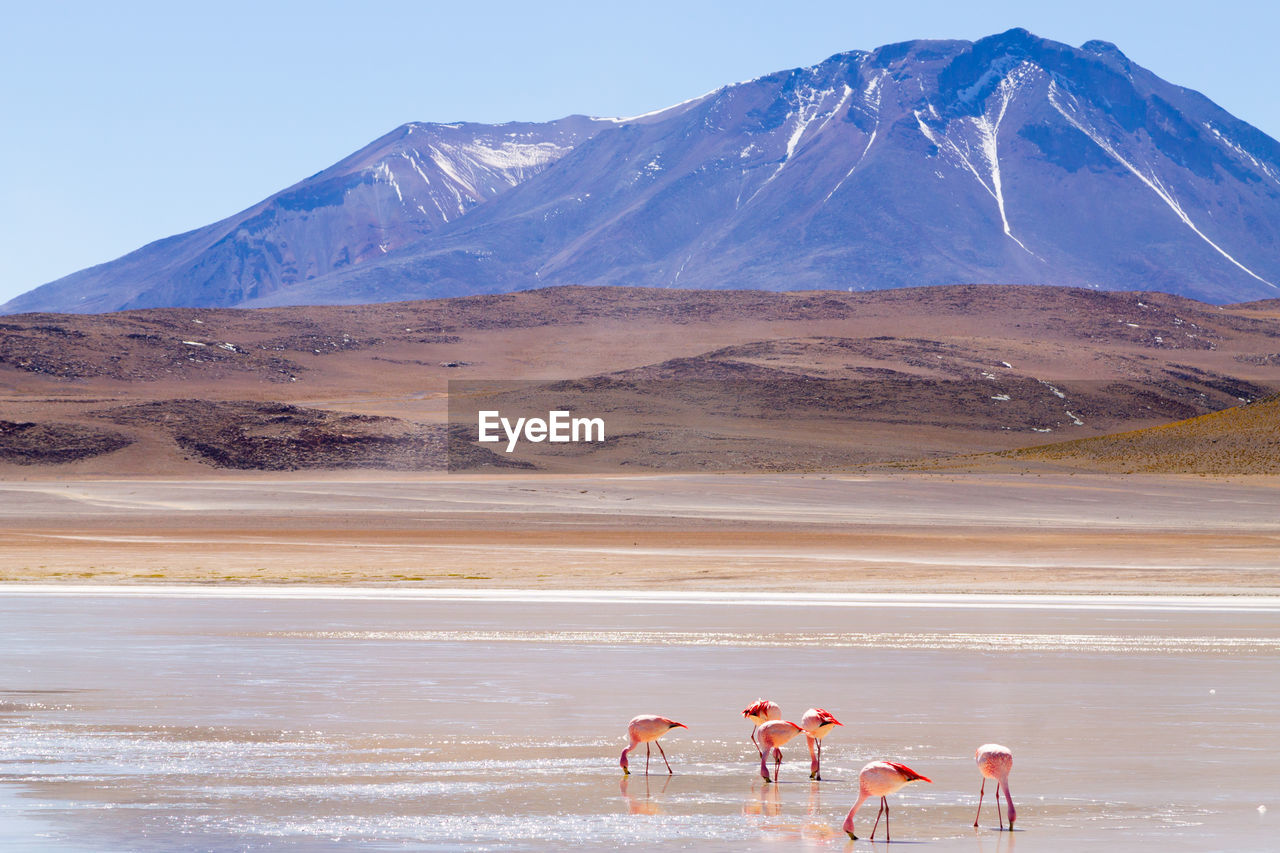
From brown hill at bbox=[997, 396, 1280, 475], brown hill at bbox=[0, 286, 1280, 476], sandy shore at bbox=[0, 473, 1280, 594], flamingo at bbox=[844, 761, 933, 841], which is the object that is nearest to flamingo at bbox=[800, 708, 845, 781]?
flamingo at bbox=[844, 761, 933, 841]

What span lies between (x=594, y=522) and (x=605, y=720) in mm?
32018

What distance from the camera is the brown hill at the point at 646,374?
73750 millimetres

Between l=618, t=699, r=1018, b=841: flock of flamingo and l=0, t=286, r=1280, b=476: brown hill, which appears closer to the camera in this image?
l=618, t=699, r=1018, b=841: flock of flamingo

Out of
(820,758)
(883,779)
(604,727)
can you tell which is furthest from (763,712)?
(604,727)

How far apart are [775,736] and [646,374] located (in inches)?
3796

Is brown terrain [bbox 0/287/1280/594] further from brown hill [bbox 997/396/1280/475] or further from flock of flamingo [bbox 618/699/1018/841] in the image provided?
flock of flamingo [bbox 618/699/1018/841]

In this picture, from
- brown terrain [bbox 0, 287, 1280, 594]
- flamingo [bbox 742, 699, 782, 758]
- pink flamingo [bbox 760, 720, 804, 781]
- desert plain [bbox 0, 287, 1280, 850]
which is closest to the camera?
desert plain [bbox 0, 287, 1280, 850]

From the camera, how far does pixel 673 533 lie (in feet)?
134

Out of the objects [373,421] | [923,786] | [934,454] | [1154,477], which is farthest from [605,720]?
[934,454]

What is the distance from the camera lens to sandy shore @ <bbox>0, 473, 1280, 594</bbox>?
28.4 m

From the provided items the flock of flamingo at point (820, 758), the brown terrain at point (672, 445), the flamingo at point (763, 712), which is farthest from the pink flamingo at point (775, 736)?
the brown terrain at point (672, 445)

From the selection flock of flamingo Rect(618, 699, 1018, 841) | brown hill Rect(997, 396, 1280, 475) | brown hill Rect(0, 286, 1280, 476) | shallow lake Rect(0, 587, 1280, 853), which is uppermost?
brown hill Rect(0, 286, 1280, 476)

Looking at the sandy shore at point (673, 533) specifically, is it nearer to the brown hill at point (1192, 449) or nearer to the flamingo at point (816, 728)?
the brown hill at point (1192, 449)

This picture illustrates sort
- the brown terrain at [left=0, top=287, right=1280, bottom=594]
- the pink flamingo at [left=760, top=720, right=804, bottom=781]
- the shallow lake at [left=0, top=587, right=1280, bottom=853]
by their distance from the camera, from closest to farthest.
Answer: the shallow lake at [left=0, top=587, right=1280, bottom=853], the pink flamingo at [left=760, top=720, right=804, bottom=781], the brown terrain at [left=0, top=287, right=1280, bottom=594]
